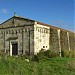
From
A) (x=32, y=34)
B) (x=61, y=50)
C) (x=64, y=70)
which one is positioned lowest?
(x=64, y=70)

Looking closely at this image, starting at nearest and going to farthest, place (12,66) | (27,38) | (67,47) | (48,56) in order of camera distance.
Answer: (12,66) < (48,56) < (27,38) < (67,47)

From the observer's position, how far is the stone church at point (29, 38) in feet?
92.6

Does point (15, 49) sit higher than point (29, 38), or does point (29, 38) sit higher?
point (29, 38)

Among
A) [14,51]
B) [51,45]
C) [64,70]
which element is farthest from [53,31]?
[64,70]

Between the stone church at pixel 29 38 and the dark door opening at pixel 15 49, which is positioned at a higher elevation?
the stone church at pixel 29 38

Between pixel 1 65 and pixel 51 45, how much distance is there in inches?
581

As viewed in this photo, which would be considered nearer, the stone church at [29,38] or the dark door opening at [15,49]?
the stone church at [29,38]

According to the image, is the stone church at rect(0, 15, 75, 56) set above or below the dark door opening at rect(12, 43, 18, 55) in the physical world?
above

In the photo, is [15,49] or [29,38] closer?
[29,38]

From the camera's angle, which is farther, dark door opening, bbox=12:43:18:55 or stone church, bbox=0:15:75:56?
dark door opening, bbox=12:43:18:55

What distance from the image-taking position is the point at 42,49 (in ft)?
94.1

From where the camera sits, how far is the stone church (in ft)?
92.6

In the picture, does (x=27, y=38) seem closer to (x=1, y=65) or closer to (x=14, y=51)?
(x=14, y=51)

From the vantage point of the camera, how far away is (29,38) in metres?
28.3
